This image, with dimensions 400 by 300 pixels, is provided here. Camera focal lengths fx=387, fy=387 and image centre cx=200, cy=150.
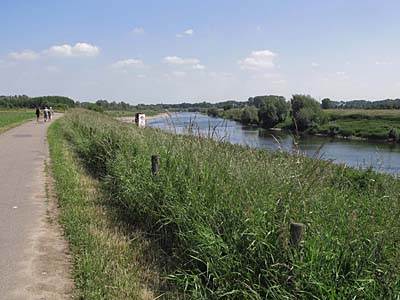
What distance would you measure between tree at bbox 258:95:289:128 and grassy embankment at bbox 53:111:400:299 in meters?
7.58

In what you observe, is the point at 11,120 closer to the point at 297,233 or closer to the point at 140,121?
the point at 140,121

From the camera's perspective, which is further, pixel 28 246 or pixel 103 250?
pixel 28 246

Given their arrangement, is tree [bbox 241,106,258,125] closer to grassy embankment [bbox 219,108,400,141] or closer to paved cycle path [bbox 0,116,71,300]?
paved cycle path [bbox 0,116,71,300]

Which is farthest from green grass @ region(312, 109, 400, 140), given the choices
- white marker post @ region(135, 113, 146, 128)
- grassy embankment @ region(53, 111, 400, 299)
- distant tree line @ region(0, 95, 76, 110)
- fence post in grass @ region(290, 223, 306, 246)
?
distant tree line @ region(0, 95, 76, 110)

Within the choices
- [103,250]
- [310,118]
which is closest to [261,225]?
[103,250]

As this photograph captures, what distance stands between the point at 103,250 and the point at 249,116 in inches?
390

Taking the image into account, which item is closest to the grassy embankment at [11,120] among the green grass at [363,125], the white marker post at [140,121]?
the white marker post at [140,121]

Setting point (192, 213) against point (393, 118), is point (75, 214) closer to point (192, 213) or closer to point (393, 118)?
point (192, 213)

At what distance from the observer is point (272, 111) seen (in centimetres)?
1487

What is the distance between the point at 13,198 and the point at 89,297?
5.19 meters

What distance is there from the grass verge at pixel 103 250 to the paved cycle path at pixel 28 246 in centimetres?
22

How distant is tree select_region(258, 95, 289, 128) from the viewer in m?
14.3

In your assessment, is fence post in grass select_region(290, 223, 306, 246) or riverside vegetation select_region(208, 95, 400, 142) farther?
riverside vegetation select_region(208, 95, 400, 142)

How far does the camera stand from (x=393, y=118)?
57.4 meters
